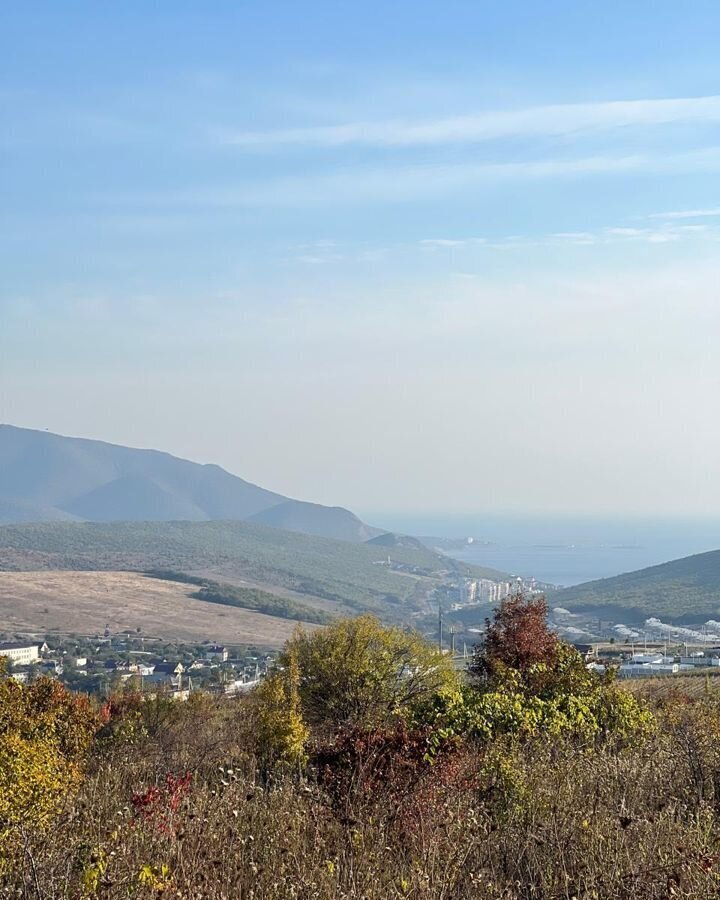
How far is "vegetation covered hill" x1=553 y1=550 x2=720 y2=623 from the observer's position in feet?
372

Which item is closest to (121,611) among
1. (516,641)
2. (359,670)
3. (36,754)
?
(359,670)

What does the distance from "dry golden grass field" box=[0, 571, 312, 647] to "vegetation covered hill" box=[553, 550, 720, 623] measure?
39.4m

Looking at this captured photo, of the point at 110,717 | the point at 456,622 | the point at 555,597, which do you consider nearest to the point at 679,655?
the point at 110,717

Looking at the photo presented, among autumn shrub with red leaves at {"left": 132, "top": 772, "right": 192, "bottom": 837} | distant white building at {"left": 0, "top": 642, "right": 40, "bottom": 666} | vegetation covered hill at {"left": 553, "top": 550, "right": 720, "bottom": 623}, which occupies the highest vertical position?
autumn shrub with red leaves at {"left": 132, "top": 772, "right": 192, "bottom": 837}

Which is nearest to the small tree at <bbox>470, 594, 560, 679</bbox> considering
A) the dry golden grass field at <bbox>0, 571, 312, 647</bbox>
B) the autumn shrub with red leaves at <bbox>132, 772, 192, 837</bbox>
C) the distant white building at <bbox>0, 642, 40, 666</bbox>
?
the autumn shrub with red leaves at <bbox>132, 772, 192, 837</bbox>

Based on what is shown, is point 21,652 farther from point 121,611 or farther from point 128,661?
point 121,611

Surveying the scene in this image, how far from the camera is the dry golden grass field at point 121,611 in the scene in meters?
106

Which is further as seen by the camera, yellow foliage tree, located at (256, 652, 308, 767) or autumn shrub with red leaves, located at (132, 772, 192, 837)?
yellow foliage tree, located at (256, 652, 308, 767)

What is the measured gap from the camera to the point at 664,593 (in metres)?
123

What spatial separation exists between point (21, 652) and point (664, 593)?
245 feet

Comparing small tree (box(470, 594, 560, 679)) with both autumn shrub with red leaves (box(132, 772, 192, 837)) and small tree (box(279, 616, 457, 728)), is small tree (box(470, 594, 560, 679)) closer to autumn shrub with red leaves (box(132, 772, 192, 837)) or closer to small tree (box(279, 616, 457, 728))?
small tree (box(279, 616, 457, 728))

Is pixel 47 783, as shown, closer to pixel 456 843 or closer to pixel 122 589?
pixel 456 843

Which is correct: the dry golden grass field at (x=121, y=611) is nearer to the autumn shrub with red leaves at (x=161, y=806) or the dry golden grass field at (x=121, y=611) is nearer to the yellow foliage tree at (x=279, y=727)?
the yellow foliage tree at (x=279, y=727)

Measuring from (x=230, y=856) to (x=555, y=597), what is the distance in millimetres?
141252
